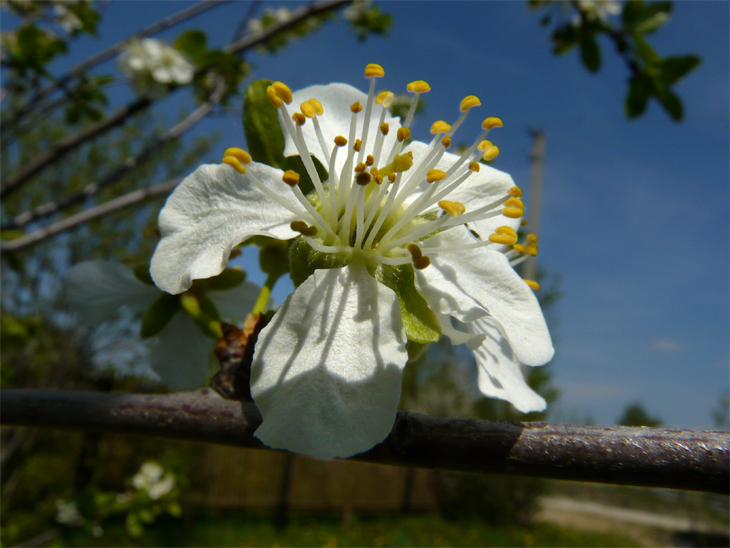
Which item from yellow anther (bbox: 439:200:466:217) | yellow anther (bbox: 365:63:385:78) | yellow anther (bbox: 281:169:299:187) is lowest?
yellow anther (bbox: 439:200:466:217)

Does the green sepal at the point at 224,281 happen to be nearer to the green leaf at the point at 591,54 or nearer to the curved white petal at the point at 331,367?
the curved white petal at the point at 331,367

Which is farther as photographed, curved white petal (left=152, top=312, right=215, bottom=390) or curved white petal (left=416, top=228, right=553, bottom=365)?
curved white petal (left=152, top=312, right=215, bottom=390)

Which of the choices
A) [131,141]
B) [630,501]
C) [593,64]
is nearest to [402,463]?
[593,64]

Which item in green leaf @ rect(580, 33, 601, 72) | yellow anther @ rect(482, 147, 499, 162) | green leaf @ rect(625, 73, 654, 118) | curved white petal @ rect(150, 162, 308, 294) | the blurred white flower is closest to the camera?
curved white petal @ rect(150, 162, 308, 294)

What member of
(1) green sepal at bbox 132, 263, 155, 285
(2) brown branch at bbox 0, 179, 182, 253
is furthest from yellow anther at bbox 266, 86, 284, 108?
(2) brown branch at bbox 0, 179, 182, 253

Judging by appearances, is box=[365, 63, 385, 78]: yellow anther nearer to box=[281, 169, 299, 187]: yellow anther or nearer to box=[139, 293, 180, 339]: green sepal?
box=[281, 169, 299, 187]: yellow anther

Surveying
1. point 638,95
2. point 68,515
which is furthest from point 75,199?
point 68,515

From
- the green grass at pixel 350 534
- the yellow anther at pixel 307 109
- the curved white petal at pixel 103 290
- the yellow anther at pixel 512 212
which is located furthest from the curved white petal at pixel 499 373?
the green grass at pixel 350 534

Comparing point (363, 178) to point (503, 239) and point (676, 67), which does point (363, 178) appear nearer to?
point (503, 239)
